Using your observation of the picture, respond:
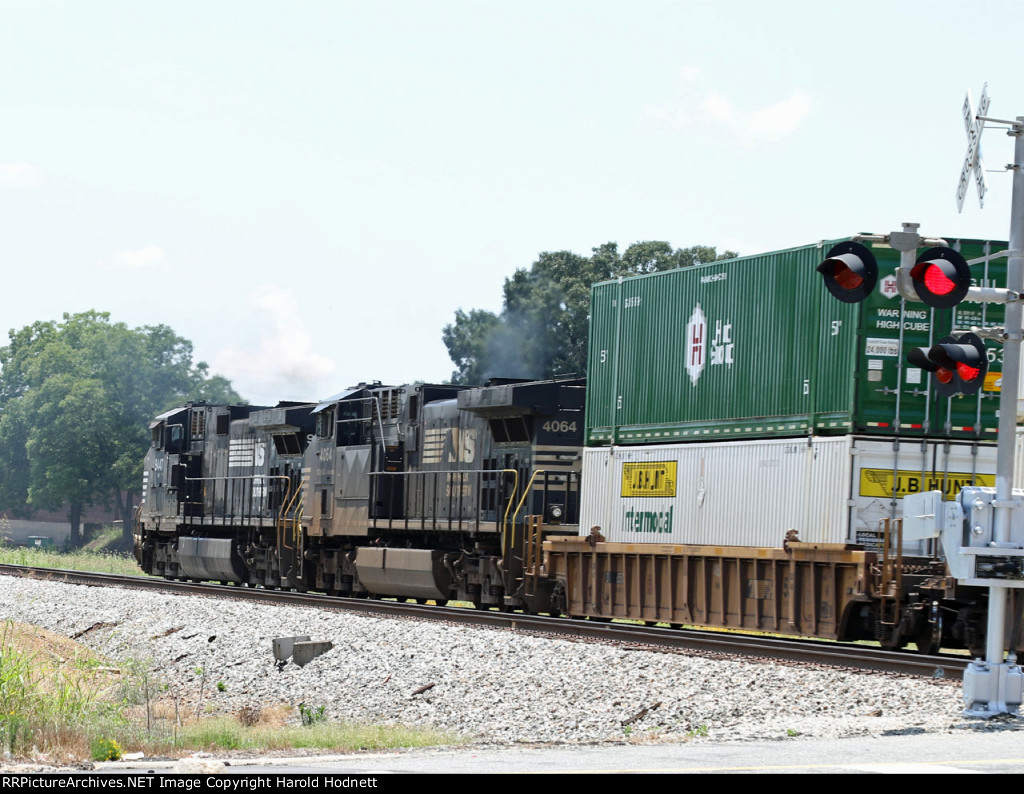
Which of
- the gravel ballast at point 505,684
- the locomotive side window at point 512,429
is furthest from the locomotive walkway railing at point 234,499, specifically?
the gravel ballast at point 505,684

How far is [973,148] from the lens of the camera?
1184 cm

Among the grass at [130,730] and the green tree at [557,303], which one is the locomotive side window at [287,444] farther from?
the green tree at [557,303]

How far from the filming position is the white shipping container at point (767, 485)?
1761cm

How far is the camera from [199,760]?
9234mm

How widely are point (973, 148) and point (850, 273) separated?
1.68 metres

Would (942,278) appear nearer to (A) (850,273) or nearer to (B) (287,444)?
(A) (850,273)

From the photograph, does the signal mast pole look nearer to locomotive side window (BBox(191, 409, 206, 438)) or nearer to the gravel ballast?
the gravel ballast

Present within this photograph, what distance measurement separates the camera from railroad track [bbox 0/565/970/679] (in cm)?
1473

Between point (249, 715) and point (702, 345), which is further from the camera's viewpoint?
point (702, 345)

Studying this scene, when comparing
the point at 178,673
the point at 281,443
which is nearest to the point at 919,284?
the point at 178,673

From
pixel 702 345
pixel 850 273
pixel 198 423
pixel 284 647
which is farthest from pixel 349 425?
pixel 850 273

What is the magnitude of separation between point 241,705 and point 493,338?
51.0m

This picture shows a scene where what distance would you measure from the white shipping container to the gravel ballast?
3.30 meters

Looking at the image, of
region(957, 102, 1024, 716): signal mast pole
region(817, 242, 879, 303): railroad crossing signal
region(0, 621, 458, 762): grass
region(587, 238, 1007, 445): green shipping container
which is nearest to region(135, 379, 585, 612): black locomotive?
region(587, 238, 1007, 445): green shipping container
